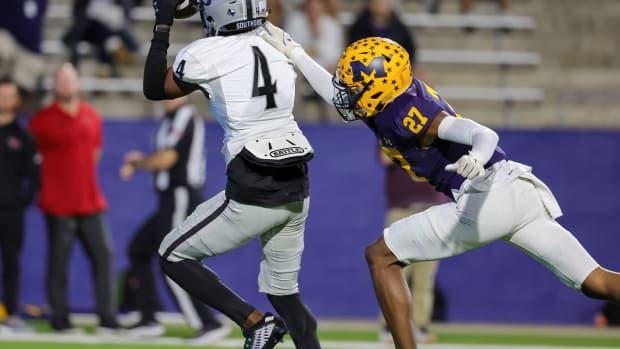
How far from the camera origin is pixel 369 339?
28.3 ft

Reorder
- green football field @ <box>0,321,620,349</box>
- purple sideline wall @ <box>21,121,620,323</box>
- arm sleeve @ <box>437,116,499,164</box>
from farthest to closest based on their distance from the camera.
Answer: purple sideline wall @ <box>21,121,620,323</box>, green football field @ <box>0,321,620,349</box>, arm sleeve @ <box>437,116,499,164</box>

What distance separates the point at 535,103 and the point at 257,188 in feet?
22.1

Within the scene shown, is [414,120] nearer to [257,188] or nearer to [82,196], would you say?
[257,188]

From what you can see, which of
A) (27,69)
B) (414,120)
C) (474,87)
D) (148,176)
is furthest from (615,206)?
(27,69)

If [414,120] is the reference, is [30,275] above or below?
below

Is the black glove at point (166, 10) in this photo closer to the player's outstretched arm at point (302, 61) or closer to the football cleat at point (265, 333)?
the player's outstretched arm at point (302, 61)

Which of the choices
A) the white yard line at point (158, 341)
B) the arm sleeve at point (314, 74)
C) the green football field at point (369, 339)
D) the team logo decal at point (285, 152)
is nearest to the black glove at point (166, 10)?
the arm sleeve at point (314, 74)

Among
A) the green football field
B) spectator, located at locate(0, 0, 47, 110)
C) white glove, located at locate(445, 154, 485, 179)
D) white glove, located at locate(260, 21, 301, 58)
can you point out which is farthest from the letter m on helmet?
spectator, located at locate(0, 0, 47, 110)

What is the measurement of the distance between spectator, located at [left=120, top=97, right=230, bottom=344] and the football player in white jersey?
2695mm

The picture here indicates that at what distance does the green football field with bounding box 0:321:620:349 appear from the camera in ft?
26.7

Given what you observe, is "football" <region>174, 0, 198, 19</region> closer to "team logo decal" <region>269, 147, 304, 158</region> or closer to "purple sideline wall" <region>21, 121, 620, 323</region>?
"team logo decal" <region>269, 147, 304, 158</region>

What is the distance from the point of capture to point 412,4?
12688 mm

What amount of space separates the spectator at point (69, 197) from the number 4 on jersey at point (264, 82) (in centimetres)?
355

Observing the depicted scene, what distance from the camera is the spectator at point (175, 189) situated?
8305 mm
